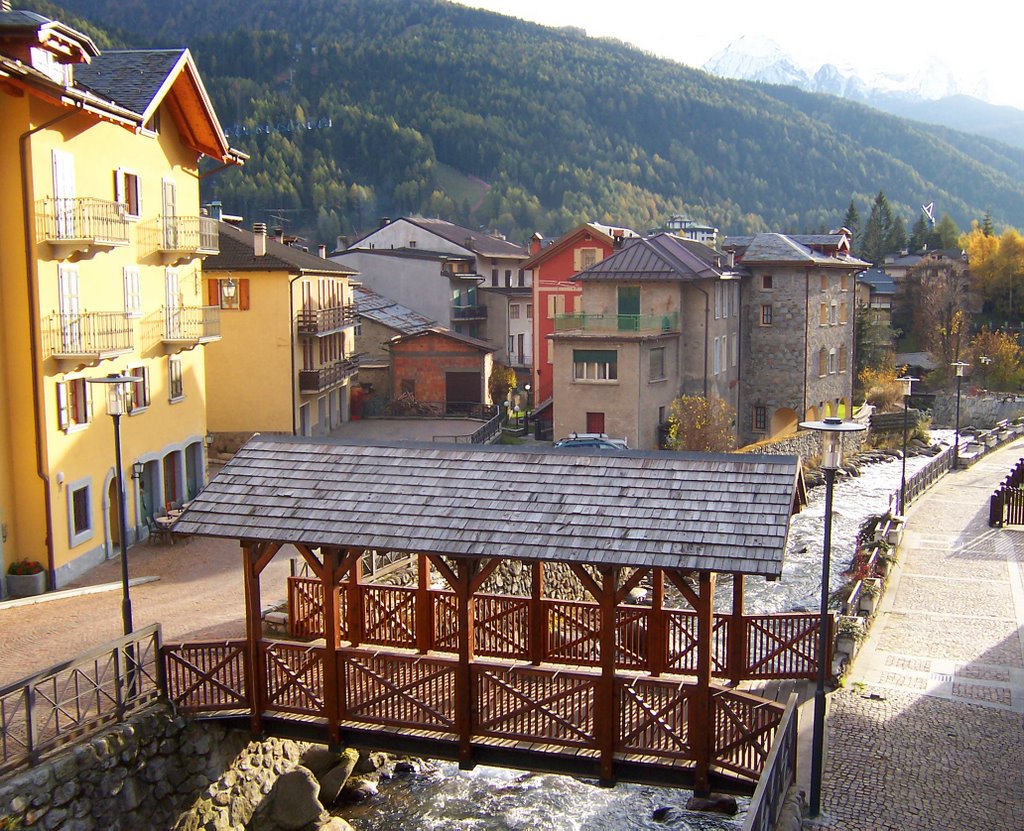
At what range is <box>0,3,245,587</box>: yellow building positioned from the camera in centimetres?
2492

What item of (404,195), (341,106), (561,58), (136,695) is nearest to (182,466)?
(136,695)

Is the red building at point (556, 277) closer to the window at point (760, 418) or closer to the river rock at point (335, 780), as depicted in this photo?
the window at point (760, 418)

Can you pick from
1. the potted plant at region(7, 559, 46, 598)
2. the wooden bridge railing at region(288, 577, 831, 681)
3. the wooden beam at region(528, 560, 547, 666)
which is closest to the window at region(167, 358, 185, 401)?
the potted plant at region(7, 559, 46, 598)

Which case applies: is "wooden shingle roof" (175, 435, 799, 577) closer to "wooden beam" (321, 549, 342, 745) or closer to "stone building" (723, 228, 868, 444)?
"wooden beam" (321, 549, 342, 745)

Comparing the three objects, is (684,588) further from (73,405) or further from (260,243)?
(260,243)

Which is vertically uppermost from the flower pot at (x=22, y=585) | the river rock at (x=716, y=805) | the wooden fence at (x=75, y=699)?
the wooden fence at (x=75, y=699)

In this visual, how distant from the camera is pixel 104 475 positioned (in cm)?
2864

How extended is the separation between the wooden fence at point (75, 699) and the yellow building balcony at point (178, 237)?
17058 millimetres

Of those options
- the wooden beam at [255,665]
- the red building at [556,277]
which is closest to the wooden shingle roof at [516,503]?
the wooden beam at [255,665]

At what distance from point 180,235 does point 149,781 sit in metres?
21.4

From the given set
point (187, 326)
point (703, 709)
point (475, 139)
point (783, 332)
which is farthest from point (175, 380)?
point (475, 139)

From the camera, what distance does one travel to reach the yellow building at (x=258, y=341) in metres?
44.6

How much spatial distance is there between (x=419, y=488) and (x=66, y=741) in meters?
6.33

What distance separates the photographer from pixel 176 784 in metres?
16.9
